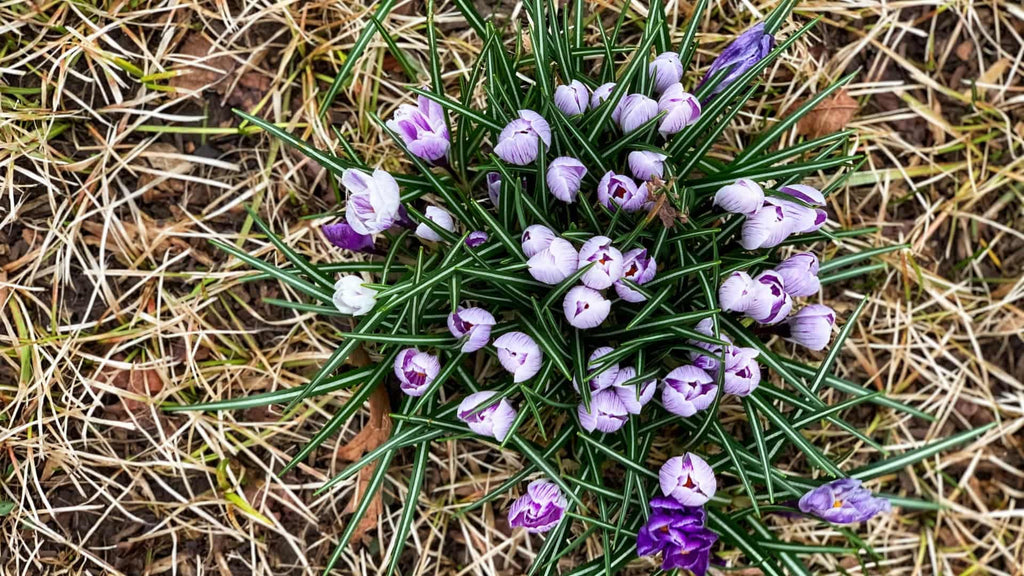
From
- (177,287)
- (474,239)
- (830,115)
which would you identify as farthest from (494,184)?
(830,115)

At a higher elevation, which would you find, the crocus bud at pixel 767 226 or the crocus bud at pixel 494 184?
the crocus bud at pixel 767 226

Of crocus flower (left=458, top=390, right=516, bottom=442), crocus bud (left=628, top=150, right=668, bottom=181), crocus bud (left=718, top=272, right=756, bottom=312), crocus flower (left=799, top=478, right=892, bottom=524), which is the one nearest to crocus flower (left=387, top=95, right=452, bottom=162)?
crocus bud (left=628, top=150, right=668, bottom=181)

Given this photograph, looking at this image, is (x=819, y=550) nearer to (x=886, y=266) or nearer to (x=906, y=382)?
(x=906, y=382)

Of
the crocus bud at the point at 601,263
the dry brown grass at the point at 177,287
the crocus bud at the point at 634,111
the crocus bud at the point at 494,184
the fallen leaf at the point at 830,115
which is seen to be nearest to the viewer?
the crocus bud at the point at 601,263

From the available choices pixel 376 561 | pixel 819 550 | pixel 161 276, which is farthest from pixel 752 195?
pixel 161 276

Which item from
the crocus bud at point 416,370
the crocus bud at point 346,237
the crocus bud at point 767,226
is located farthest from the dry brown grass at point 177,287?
the crocus bud at point 767,226

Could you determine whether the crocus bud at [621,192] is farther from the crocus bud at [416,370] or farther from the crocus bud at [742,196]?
the crocus bud at [416,370]
